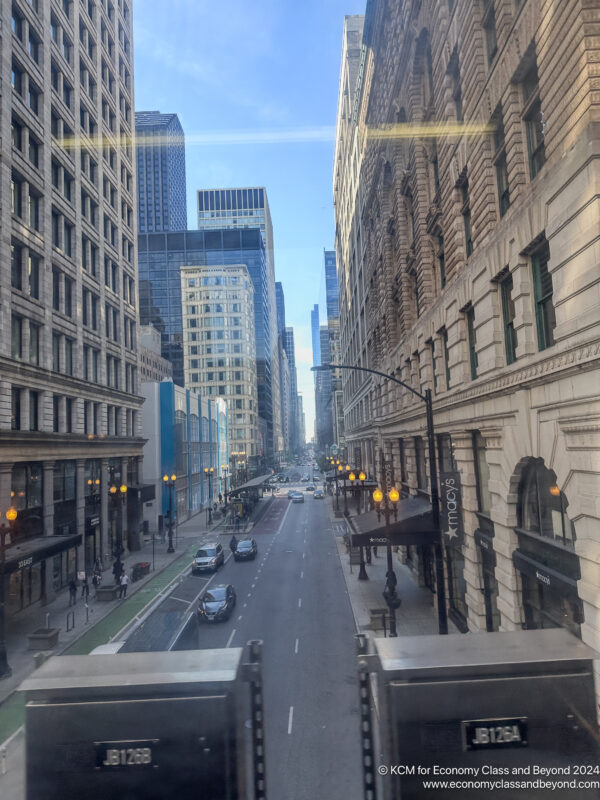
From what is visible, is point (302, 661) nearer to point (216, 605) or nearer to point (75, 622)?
point (216, 605)

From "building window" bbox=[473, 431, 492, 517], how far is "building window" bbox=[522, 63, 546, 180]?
7.92m

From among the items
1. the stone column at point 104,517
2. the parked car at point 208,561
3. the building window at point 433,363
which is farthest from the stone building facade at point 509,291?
the stone column at point 104,517

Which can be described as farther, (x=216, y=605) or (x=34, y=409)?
(x=34, y=409)

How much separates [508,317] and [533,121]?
15.3 ft

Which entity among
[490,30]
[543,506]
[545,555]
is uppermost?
[490,30]

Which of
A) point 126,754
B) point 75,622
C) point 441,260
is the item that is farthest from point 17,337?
point 126,754

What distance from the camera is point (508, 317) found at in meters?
14.2

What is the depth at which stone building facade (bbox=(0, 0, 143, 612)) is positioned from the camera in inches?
1022

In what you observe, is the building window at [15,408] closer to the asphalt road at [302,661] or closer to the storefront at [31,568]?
the storefront at [31,568]

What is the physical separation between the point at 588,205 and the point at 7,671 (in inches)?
805

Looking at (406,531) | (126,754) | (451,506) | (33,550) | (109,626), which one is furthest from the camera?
(33,550)

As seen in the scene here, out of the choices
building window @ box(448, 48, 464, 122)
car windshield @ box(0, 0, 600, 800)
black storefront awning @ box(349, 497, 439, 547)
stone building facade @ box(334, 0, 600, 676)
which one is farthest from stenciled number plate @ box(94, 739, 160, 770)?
building window @ box(448, 48, 464, 122)

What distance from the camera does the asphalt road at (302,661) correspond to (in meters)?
10.7

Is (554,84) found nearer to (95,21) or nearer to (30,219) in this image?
(30,219)
